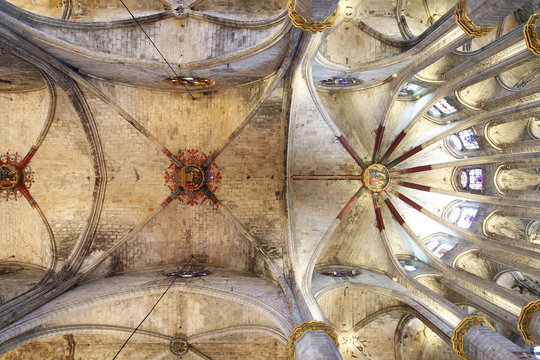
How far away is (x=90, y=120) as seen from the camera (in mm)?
10273

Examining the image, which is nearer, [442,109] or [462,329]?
[462,329]

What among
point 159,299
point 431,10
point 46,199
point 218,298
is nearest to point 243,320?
point 218,298

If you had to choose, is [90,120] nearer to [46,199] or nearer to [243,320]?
[46,199]

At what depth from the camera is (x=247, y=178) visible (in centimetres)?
1121

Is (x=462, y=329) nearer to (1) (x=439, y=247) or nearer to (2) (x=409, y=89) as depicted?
(1) (x=439, y=247)

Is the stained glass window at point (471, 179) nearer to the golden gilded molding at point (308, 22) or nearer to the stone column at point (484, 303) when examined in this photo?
the stone column at point (484, 303)

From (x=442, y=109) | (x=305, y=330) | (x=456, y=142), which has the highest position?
(x=442, y=109)

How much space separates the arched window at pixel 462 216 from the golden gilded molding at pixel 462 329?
19.5ft

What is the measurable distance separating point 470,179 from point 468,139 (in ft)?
5.11

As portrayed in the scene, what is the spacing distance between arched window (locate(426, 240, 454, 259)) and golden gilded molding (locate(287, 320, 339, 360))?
720cm

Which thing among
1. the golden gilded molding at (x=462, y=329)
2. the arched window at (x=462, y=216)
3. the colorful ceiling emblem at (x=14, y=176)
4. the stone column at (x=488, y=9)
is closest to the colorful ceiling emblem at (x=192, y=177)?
the colorful ceiling emblem at (x=14, y=176)

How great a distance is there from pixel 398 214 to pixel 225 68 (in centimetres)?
782

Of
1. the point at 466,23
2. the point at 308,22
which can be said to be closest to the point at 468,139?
the point at 466,23

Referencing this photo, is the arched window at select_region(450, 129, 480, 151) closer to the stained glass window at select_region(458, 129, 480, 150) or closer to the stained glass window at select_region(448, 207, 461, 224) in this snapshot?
the stained glass window at select_region(458, 129, 480, 150)
